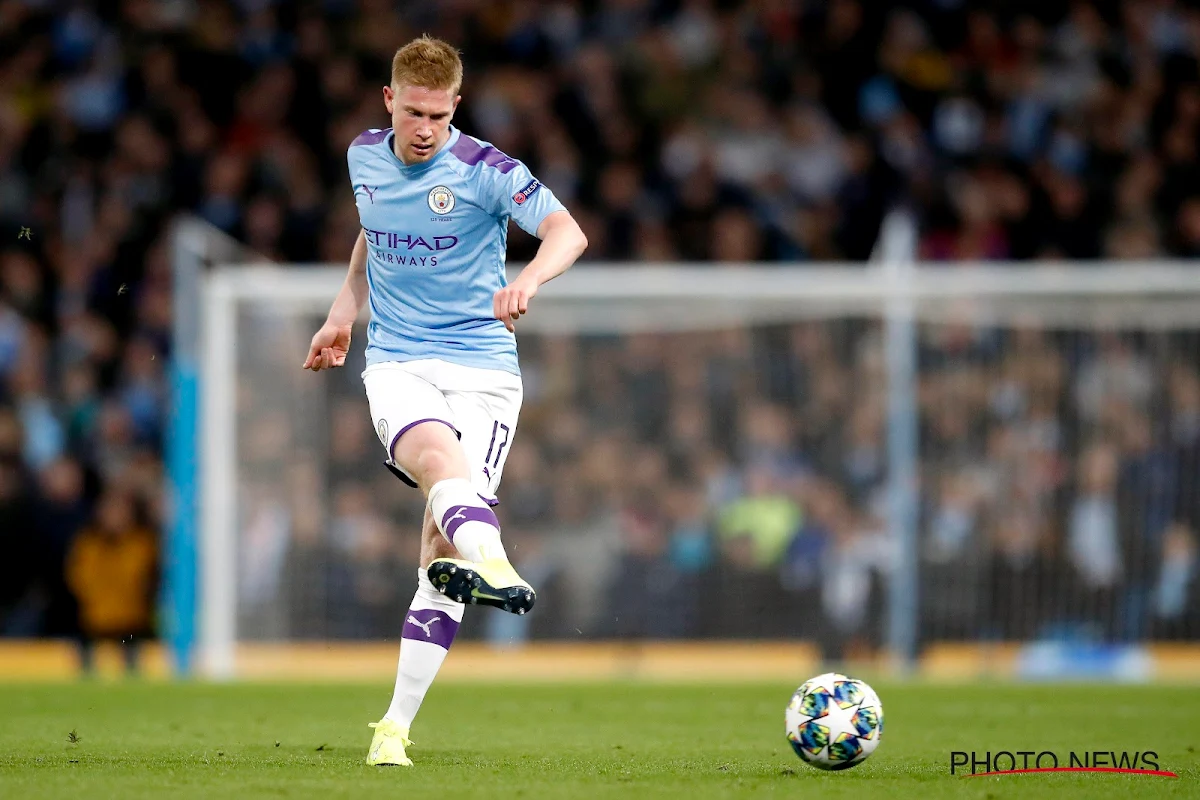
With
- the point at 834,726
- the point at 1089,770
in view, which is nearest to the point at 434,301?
the point at 834,726

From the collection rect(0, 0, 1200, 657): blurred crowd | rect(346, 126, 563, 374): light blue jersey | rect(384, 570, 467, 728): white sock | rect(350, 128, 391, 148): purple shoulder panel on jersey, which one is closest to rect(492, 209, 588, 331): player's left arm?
rect(346, 126, 563, 374): light blue jersey

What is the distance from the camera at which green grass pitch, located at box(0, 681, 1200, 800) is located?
6023mm

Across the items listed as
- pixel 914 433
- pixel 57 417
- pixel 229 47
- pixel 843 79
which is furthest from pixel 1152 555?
pixel 229 47

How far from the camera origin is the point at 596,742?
8.02m

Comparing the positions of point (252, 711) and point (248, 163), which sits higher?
point (248, 163)

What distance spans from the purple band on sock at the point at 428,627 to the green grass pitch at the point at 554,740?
467 millimetres

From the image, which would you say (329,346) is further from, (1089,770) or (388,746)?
(1089,770)

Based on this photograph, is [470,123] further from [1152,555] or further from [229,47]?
[1152,555]

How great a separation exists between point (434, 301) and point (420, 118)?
680mm

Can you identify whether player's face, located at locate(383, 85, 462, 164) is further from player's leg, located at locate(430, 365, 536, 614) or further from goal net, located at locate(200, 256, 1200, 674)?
goal net, located at locate(200, 256, 1200, 674)

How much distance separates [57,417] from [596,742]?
968 cm

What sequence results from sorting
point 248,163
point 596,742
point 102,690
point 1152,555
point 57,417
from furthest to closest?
point 248,163 → point 57,417 → point 1152,555 → point 102,690 → point 596,742

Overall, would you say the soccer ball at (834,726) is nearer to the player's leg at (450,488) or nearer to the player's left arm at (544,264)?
the player's leg at (450,488)

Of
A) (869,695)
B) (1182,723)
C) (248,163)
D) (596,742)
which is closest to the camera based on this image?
(869,695)
